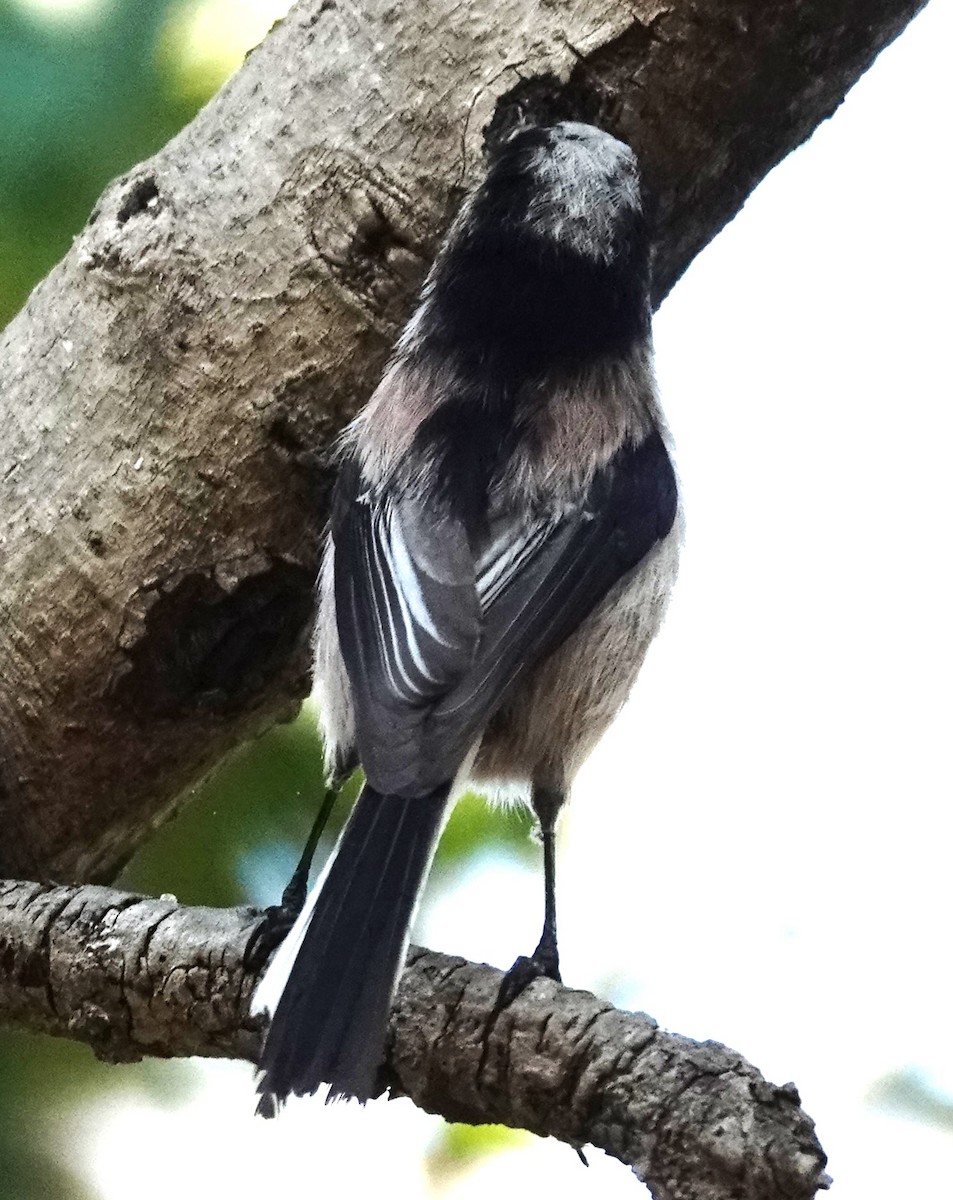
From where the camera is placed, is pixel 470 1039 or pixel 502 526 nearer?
pixel 470 1039

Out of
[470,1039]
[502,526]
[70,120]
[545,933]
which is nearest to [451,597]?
[502,526]

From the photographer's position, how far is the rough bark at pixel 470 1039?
1310 millimetres

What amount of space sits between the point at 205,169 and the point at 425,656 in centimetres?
80

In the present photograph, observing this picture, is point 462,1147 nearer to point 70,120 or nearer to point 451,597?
point 451,597

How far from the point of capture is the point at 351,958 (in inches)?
64.5

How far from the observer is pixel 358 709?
1.86 meters

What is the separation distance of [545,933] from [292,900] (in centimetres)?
34

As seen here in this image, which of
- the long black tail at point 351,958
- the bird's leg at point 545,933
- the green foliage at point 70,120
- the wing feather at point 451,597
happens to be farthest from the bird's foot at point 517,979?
the green foliage at point 70,120

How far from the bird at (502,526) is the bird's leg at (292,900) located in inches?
1.8

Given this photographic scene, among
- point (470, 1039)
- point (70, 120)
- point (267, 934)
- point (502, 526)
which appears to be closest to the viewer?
point (470, 1039)

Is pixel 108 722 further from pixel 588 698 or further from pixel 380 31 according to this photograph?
pixel 380 31

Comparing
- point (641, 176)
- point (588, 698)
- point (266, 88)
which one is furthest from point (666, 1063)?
point (266, 88)

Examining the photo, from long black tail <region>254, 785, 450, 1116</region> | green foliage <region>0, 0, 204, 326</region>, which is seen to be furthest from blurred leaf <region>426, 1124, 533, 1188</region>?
green foliage <region>0, 0, 204, 326</region>

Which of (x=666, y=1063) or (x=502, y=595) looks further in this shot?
(x=502, y=595)
